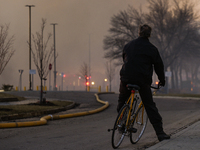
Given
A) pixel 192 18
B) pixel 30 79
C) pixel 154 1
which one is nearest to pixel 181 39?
pixel 192 18

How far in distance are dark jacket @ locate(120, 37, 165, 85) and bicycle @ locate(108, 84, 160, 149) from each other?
18 centimetres

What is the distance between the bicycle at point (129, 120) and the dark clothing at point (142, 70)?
13 centimetres

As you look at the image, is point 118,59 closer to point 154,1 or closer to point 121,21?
point 121,21

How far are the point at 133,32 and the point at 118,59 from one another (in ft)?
15.2

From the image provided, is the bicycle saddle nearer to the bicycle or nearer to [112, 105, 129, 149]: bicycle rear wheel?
the bicycle

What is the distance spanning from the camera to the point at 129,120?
16.9 ft

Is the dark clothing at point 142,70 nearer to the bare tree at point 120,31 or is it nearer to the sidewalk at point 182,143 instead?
the sidewalk at point 182,143

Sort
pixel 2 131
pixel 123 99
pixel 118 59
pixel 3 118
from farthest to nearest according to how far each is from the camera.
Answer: pixel 118 59 < pixel 3 118 < pixel 2 131 < pixel 123 99

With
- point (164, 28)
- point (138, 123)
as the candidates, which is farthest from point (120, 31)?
point (138, 123)

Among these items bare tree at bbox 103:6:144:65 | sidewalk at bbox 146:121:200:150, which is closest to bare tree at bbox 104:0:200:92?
bare tree at bbox 103:6:144:65

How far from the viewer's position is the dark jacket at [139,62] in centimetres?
507

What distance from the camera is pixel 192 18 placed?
44219mm

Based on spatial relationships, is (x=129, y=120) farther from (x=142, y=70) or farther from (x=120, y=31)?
Answer: (x=120, y=31)

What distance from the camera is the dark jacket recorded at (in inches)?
199
